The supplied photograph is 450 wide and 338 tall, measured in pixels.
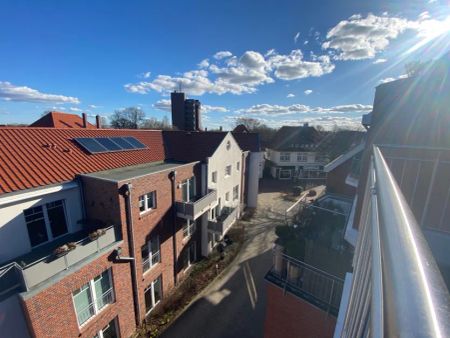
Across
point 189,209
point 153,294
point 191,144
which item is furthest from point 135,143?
point 153,294

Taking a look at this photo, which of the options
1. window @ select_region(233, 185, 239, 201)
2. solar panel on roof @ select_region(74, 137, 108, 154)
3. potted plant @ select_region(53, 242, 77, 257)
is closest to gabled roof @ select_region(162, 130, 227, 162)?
solar panel on roof @ select_region(74, 137, 108, 154)

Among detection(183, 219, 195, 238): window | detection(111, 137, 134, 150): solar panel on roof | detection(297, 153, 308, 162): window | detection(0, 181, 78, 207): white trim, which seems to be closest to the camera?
detection(0, 181, 78, 207): white trim

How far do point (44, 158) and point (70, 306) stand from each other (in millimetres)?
5754

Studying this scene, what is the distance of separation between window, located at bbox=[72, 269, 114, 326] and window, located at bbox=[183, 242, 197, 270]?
221 inches

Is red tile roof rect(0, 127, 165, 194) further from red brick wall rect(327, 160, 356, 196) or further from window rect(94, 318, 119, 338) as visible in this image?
red brick wall rect(327, 160, 356, 196)

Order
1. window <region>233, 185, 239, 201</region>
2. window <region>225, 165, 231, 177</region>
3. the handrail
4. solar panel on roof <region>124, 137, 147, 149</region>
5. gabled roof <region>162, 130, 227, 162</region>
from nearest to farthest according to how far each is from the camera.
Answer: the handrail → solar panel on roof <region>124, 137, 147, 149</region> → gabled roof <region>162, 130, 227, 162</region> → window <region>225, 165, 231, 177</region> → window <region>233, 185, 239, 201</region>

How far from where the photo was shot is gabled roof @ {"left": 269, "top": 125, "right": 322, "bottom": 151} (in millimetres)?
38741

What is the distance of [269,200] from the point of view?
94.2 ft

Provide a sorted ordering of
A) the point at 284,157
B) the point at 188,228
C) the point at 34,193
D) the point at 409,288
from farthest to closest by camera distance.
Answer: the point at 284,157 < the point at 188,228 < the point at 34,193 < the point at 409,288

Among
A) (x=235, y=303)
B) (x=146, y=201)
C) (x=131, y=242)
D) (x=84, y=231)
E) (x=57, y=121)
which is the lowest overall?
(x=235, y=303)

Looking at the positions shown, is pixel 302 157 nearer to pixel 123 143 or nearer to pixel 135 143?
pixel 135 143

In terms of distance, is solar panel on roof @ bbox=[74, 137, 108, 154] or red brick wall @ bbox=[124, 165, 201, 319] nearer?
red brick wall @ bbox=[124, 165, 201, 319]

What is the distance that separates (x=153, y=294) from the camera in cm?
1245

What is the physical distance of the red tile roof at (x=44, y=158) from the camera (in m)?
8.30
